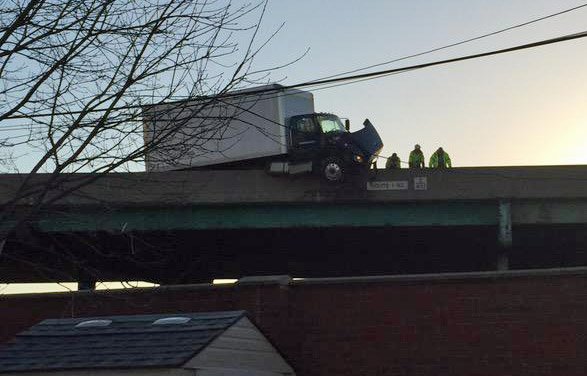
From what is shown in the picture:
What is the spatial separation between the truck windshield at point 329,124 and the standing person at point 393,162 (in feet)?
8.01

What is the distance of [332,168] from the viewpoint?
35.7 metres

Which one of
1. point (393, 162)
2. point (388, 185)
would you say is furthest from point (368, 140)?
point (393, 162)

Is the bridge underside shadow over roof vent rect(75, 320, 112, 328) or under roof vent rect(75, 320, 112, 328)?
under

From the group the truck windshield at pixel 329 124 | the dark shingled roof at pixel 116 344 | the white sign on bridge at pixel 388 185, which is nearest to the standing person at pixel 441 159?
the white sign on bridge at pixel 388 185

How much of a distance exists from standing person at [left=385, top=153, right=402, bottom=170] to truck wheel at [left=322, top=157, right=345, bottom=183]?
3.69 metres

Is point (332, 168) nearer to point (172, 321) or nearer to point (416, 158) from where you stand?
point (416, 158)

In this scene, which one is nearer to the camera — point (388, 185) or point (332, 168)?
point (332, 168)

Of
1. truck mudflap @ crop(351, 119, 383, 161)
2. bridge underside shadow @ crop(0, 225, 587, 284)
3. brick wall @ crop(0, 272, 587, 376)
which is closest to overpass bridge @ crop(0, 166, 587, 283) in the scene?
bridge underside shadow @ crop(0, 225, 587, 284)

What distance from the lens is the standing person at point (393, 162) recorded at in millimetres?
38844

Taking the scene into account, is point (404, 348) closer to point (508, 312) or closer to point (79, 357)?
point (508, 312)

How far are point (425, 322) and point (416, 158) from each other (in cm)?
1929

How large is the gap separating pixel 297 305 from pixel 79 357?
660cm

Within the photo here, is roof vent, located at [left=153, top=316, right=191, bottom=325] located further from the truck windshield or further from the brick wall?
the truck windshield

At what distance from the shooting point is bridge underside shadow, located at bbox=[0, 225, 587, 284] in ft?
128
